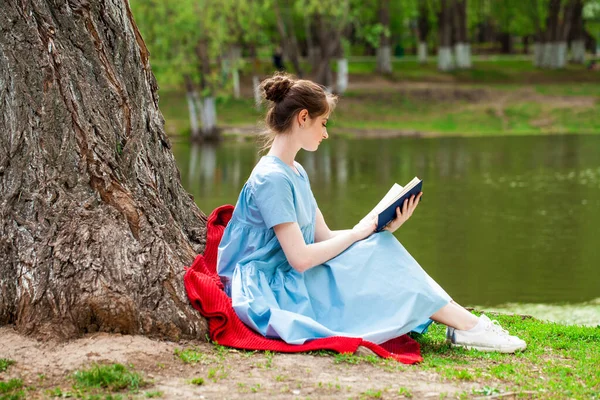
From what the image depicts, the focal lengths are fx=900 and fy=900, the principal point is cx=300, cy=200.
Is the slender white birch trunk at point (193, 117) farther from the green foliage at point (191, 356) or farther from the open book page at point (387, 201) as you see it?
the green foliage at point (191, 356)

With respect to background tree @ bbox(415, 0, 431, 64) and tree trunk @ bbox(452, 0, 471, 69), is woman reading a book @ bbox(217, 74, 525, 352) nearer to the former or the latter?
tree trunk @ bbox(452, 0, 471, 69)

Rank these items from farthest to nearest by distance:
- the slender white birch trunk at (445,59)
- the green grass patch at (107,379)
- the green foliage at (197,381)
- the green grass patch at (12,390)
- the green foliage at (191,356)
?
the slender white birch trunk at (445,59) → the green foliage at (191,356) → the green foliage at (197,381) → the green grass patch at (107,379) → the green grass patch at (12,390)

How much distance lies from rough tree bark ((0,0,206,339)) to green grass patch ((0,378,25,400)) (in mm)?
457

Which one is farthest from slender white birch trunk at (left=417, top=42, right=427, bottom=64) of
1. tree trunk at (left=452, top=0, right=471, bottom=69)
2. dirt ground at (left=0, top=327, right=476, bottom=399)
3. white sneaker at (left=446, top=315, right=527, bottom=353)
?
dirt ground at (left=0, top=327, right=476, bottom=399)

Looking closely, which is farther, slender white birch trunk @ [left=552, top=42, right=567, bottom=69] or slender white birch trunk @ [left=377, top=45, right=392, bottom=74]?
slender white birch trunk @ [left=552, top=42, right=567, bottom=69]

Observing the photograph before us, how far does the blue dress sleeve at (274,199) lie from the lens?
4.21 meters

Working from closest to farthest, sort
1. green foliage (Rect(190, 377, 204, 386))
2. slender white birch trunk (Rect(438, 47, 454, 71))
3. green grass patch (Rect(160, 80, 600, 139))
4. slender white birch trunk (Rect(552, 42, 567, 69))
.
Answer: green foliage (Rect(190, 377, 204, 386))
green grass patch (Rect(160, 80, 600, 139))
slender white birch trunk (Rect(438, 47, 454, 71))
slender white birch trunk (Rect(552, 42, 567, 69))

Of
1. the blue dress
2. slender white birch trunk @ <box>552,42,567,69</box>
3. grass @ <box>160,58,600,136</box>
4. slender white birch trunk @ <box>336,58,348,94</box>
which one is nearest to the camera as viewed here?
the blue dress

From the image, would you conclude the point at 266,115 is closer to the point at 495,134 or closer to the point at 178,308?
the point at 178,308

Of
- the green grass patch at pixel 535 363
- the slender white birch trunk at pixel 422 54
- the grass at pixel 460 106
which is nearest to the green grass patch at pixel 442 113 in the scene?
the grass at pixel 460 106

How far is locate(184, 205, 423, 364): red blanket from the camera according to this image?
160 inches

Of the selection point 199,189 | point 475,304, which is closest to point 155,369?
point 475,304

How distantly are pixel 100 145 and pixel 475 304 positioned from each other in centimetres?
457

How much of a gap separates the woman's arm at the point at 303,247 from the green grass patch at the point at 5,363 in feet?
4.30
